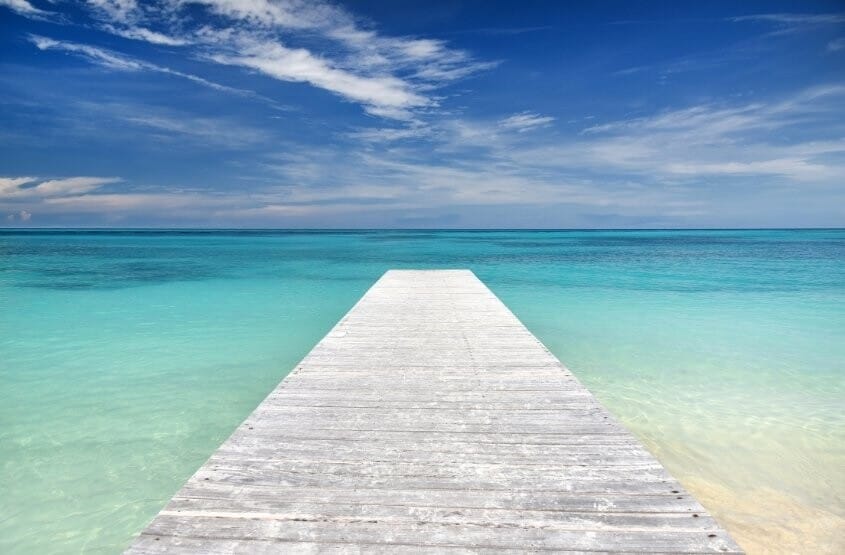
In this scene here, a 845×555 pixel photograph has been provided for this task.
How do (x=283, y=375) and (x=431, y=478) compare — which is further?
(x=283, y=375)

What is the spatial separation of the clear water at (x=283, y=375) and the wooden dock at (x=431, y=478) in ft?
4.92

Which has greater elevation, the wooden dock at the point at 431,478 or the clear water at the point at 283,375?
the wooden dock at the point at 431,478

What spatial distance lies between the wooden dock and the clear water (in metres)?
1.50

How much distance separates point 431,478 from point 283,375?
5.27 meters

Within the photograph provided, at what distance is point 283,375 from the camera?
7.47 meters

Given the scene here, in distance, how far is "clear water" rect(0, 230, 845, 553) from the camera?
3936mm

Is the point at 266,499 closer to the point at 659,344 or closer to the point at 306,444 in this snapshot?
the point at 306,444

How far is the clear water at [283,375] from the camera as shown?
12.9 feet

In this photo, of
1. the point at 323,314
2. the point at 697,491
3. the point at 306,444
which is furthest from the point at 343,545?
the point at 323,314

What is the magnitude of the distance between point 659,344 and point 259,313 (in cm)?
937

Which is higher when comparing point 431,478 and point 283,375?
point 431,478

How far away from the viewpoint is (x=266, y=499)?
2506 mm

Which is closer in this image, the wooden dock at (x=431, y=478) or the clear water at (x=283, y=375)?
the wooden dock at (x=431, y=478)

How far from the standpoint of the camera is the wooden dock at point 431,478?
86.7 inches
